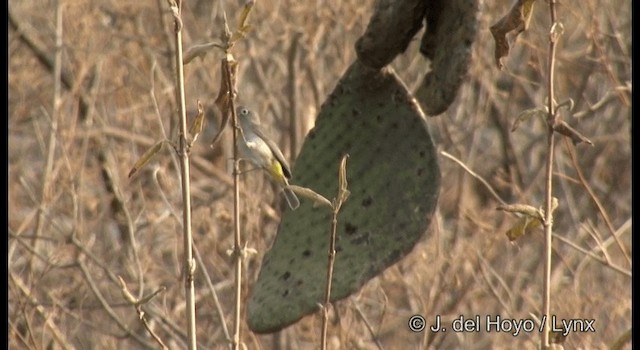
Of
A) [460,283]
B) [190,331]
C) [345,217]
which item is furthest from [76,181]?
[190,331]

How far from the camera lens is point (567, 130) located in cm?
196

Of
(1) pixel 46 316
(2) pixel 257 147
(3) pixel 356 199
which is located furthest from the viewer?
(1) pixel 46 316

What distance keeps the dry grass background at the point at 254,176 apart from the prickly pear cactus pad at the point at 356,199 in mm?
1923

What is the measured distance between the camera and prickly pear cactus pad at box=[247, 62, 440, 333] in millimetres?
2428

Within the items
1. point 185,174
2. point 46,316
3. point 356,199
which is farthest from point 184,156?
point 46,316

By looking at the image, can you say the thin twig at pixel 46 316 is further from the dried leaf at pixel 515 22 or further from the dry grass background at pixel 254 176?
the dried leaf at pixel 515 22

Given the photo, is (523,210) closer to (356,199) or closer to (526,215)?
(526,215)

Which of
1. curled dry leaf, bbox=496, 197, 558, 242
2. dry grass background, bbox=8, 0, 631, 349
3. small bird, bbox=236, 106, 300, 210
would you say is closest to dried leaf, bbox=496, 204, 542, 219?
curled dry leaf, bbox=496, 197, 558, 242

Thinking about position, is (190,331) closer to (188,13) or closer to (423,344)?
(423,344)

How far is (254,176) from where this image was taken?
5.16 meters

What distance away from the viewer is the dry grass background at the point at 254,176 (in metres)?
4.97

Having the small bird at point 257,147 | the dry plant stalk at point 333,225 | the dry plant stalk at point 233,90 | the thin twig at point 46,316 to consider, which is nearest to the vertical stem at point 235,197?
the dry plant stalk at point 233,90

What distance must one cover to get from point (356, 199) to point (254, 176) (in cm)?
253

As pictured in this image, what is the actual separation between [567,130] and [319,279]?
24.6 inches
